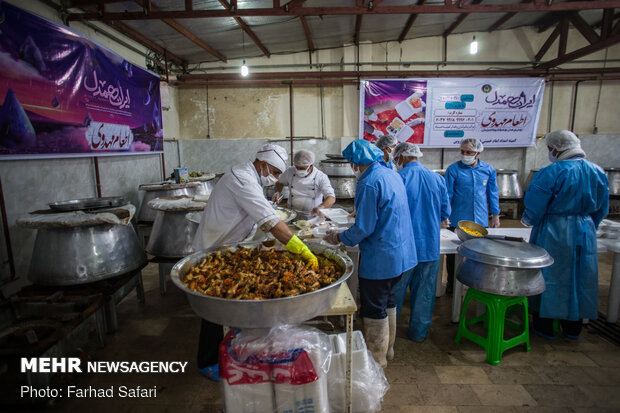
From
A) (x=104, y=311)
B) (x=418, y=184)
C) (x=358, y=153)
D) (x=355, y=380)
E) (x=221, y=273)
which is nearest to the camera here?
(x=221, y=273)

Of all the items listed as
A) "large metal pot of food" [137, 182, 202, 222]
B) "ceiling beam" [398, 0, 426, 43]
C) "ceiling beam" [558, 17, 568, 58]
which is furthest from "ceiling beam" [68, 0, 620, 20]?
"ceiling beam" [558, 17, 568, 58]

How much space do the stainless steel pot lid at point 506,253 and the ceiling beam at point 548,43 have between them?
22.8ft

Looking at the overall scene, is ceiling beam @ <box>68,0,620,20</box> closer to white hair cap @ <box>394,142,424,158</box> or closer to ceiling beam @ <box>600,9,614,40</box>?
ceiling beam @ <box>600,9,614,40</box>

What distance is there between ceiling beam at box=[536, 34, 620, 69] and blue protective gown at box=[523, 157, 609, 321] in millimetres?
4850

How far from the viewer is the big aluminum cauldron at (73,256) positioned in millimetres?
2729

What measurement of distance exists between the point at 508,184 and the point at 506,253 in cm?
593

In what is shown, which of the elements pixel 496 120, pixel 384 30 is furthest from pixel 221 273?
pixel 496 120

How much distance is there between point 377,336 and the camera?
2.67 meters

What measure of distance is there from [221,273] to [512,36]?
9315 mm

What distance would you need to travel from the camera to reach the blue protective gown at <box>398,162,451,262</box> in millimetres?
3074

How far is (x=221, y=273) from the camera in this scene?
1980 millimetres

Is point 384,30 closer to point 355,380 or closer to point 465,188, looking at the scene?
point 465,188

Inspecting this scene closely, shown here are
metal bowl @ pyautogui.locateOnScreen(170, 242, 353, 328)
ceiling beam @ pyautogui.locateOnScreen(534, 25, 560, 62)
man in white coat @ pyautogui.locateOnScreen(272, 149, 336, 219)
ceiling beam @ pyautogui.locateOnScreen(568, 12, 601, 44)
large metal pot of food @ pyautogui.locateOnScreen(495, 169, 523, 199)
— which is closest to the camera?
metal bowl @ pyautogui.locateOnScreen(170, 242, 353, 328)

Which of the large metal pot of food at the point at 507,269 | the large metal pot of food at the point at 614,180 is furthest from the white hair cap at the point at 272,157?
the large metal pot of food at the point at 614,180
